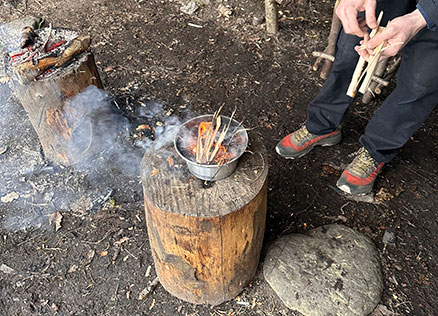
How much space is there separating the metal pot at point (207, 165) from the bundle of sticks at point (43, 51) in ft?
4.68

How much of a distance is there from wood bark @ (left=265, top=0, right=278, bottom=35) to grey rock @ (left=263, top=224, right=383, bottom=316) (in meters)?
3.04

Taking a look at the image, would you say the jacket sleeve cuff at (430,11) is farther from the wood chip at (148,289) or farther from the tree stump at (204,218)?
the wood chip at (148,289)

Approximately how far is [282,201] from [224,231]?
1.33 meters

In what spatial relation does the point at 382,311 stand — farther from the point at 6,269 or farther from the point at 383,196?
the point at 6,269

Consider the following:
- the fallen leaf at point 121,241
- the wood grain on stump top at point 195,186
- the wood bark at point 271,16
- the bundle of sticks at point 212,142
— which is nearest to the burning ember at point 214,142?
the bundle of sticks at point 212,142

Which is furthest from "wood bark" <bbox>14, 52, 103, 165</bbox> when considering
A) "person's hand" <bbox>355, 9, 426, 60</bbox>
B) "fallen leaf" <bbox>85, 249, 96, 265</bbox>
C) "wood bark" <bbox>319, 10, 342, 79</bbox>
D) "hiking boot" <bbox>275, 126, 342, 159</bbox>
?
"wood bark" <bbox>319, 10, 342, 79</bbox>

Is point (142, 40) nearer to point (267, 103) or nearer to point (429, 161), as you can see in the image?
point (267, 103)

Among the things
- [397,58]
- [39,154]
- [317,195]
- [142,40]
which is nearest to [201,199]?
[317,195]

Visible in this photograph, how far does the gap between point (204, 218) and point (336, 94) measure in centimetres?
187

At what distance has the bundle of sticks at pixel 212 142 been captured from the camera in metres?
2.10

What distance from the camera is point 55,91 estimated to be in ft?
9.91

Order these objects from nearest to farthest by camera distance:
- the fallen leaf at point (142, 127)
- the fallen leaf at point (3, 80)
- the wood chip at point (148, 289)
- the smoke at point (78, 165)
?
1. the wood chip at point (148, 289)
2. the smoke at point (78, 165)
3. the fallen leaf at point (142, 127)
4. the fallen leaf at point (3, 80)

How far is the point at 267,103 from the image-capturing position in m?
4.16

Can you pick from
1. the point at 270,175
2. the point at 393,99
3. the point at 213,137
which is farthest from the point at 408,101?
the point at 213,137
